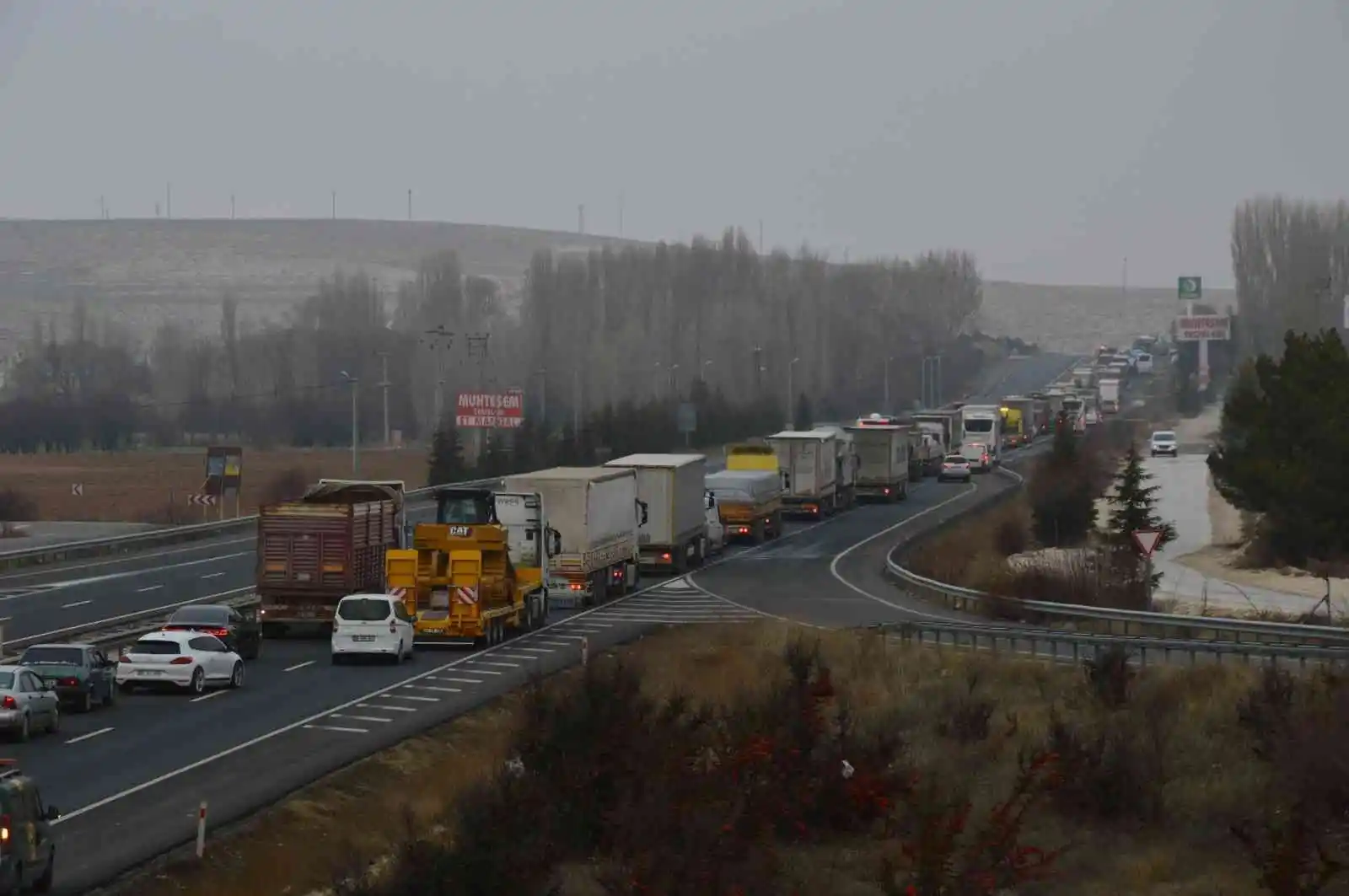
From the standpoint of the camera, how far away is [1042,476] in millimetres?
79688

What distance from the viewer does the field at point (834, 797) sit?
19.9 meters

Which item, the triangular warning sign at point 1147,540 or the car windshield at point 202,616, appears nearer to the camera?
the car windshield at point 202,616

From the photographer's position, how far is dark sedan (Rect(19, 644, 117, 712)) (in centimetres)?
3366

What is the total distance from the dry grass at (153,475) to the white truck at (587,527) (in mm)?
35752

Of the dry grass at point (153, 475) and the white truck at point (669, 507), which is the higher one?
the white truck at point (669, 507)

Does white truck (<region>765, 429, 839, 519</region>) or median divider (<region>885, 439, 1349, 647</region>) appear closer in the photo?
median divider (<region>885, 439, 1349, 647</region>)

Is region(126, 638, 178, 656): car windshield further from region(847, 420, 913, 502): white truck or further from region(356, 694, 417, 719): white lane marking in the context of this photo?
region(847, 420, 913, 502): white truck

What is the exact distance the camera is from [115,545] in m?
68.5

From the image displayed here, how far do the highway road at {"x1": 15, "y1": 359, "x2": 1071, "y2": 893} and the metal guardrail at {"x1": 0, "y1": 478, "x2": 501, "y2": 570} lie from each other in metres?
0.77

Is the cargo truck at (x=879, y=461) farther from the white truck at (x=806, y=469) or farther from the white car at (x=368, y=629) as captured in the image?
the white car at (x=368, y=629)

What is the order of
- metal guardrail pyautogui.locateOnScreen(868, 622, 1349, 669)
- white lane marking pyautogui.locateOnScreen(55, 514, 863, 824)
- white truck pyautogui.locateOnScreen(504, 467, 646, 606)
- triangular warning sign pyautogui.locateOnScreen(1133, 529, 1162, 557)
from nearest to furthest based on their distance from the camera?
white lane marking pyautogui.locateOnScreen(55, 514, 863, 824) < metal guardrail pyautogui.locateOnScreen(868, 622, 1349, 669) < triangular warning sign pyautogui.locateOnScreen(1133, 529, 1162, 557) < white truck pyautogui.locateOnScreen(504, 467, 646, 606)

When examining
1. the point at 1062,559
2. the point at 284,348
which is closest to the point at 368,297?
the point at 284,348

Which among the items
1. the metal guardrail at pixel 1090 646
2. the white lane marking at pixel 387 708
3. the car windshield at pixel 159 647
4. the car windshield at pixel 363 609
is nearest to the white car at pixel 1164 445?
the metal guardrail at pixel 1090 646

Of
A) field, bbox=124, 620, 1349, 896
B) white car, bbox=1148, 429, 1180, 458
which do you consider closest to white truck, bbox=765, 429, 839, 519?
field, bbox=124, 620, 1349, 896
